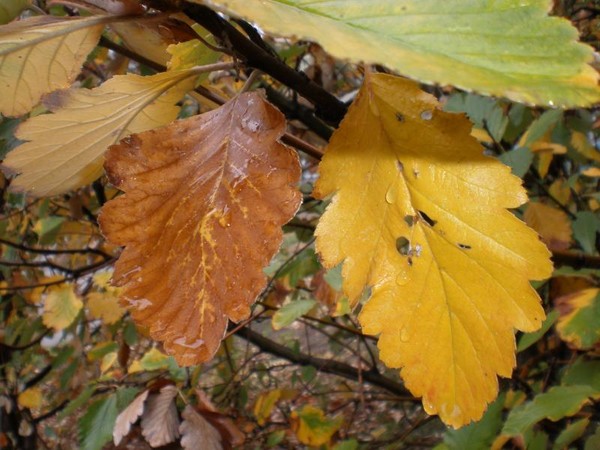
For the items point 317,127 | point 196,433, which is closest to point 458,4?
point 317,127

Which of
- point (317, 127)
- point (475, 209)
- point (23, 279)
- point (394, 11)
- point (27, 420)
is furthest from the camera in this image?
point (23, 279)

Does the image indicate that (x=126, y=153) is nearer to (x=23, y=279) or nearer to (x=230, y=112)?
(x=230, y=112)

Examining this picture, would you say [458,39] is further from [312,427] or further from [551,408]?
[312,427]

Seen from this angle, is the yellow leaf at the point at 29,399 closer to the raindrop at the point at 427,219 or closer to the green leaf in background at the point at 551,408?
the green leaf in background at the point at 551,408

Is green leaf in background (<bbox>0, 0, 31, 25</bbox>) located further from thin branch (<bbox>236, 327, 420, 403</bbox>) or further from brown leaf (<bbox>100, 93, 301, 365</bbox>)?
thin branch (<bbox>236, 327, 420, 403</bbox>)

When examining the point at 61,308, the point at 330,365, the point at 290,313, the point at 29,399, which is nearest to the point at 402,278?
the point at 290,313

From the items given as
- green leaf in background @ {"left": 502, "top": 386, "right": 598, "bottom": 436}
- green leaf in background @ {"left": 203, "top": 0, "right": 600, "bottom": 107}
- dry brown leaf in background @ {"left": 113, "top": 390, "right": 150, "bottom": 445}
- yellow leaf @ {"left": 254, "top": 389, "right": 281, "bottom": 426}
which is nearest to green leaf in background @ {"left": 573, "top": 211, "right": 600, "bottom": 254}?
green leaf in background @ {"left": 502, "top": 386, "right": 598, "bottom": 436}
